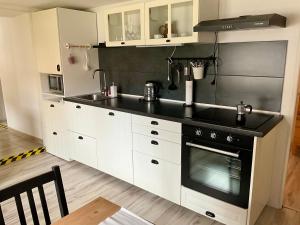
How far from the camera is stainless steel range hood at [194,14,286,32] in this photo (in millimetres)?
1740

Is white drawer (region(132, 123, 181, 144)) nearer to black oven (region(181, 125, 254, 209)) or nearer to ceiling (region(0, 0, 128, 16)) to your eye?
black oven (region(181, 125, 254, 209))

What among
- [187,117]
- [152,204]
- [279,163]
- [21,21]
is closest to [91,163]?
[152,204]

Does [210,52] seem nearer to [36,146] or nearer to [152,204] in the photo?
[152,204]

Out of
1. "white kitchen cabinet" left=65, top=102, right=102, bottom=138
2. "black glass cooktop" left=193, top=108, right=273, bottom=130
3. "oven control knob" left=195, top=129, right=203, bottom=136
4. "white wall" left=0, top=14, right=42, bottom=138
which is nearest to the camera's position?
"black glass cooktop" left=193, top=108, right=273, bottom=130

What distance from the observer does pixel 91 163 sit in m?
3.05

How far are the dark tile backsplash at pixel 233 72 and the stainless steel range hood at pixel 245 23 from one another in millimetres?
323

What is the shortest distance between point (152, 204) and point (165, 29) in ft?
5.70

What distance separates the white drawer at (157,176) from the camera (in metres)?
2.27

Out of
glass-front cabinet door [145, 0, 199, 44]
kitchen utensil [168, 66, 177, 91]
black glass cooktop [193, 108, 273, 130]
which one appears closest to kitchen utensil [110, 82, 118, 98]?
kitchen utensil [168, 66, 177, 91]

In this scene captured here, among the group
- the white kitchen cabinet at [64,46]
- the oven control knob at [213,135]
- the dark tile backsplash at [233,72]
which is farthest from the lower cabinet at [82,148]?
the oven control knob at [213,135]

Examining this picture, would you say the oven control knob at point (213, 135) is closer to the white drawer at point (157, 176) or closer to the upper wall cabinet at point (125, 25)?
the white drawer at point (157, 176)

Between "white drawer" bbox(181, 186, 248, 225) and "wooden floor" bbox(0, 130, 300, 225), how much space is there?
0.14 m

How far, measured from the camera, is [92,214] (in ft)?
3.60

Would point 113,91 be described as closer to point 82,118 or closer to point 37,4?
point 82,118
